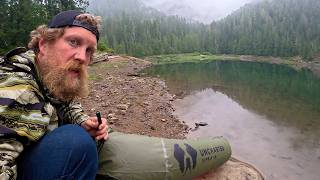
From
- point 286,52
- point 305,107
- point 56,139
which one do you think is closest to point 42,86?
point 56,139

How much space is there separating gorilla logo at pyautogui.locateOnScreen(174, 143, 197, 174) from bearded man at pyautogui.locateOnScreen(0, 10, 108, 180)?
264 centimetres

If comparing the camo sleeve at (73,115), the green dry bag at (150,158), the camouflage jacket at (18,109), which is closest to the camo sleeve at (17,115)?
the camouflage jacket at (18,109)

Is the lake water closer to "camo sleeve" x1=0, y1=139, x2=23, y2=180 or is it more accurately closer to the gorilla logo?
the gorilla logo

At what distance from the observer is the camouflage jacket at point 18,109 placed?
2545mm

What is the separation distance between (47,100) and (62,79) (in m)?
0.26

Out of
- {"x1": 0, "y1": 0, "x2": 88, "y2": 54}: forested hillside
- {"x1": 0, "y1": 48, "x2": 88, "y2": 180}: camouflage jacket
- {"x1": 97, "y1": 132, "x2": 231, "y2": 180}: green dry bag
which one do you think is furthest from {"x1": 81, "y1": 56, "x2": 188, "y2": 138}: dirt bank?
{"x1": 0, "y1": 0, "x2": 88, "y2": 54}: forested hillside

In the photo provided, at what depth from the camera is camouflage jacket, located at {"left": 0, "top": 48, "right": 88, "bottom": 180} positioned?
2545 mm

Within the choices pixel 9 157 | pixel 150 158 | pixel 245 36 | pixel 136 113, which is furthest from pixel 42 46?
pixel 245 36

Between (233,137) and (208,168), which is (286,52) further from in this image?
(208,168)

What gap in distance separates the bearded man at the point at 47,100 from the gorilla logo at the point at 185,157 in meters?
2.64

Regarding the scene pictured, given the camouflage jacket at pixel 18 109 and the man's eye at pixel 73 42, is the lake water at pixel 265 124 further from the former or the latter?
the camouflage jacket at pixel 18 109

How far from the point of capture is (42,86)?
332 centimetres

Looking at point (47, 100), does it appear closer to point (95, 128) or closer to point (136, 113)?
point (95, 128)

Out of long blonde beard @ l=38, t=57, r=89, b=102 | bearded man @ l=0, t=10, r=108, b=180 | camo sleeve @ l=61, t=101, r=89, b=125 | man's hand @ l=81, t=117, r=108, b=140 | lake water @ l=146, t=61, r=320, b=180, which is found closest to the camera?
bearded man @ l=0, t=10, r=108, b=180
